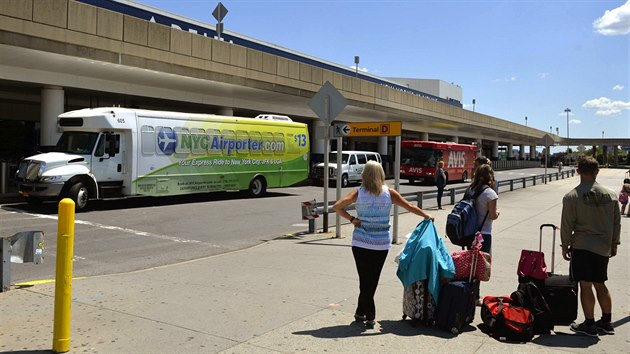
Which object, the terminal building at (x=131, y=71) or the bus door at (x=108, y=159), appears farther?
the terminal building at (x=131, y=71)

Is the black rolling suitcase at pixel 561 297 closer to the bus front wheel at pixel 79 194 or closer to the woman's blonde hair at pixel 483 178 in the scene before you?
the woman's blonde hair at pixel 483 178

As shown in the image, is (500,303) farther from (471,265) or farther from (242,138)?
(242,138)

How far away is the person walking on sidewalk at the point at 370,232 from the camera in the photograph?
5.09 metres

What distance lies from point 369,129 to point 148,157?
25.9 feet

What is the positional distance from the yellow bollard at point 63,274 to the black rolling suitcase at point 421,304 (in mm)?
3020

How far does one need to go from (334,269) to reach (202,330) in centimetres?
317

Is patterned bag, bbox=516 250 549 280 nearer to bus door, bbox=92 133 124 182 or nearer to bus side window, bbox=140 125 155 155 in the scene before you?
bus door, bbox=92 133 124 182

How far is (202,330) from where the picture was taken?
495 centimetres

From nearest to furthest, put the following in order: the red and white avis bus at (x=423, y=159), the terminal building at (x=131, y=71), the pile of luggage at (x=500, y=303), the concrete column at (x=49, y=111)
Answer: the pile of luggage at (x=500, y=303) < the terminal building at (x=131, y=71) < the concrete column at (x=49, y=111) < the red and white avis bus at (x=423, y=159)

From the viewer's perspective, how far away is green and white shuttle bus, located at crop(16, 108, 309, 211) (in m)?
14.4

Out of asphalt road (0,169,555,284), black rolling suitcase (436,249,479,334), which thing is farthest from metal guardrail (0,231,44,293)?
black rolling suitcase (436,249,479,334)

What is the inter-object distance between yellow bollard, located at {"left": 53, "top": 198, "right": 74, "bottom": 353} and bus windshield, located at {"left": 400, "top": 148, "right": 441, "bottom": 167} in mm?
29544

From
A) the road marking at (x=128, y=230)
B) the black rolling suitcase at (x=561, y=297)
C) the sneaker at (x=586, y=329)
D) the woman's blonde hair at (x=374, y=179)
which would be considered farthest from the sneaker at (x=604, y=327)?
the road marking at (x=128, y=230)

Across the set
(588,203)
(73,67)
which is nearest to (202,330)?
(588,203)
